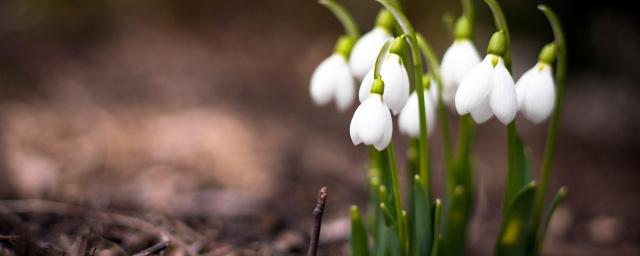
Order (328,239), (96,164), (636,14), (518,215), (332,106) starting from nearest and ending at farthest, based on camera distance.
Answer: (518,215) → (328,239) → (96,164) → (636,14) → (332,106)

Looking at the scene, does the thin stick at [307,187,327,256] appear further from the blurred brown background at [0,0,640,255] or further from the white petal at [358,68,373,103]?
the blurred brown background at [0,0,640,255]

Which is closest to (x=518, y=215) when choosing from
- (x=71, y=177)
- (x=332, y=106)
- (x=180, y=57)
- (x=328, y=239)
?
(x=328, y=239)

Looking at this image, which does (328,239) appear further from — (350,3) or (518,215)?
(350,3)

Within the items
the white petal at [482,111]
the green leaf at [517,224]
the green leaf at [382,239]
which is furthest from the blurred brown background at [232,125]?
the white petal at [482,111]

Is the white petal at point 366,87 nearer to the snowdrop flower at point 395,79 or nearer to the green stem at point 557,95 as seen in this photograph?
the snowdrop flower at point 395,79

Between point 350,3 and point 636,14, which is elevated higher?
point 350,3

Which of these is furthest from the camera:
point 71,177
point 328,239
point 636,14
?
point 636,14
